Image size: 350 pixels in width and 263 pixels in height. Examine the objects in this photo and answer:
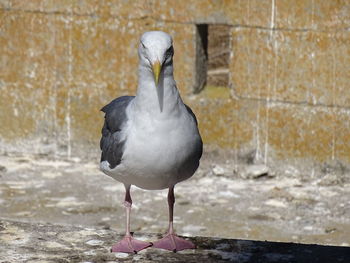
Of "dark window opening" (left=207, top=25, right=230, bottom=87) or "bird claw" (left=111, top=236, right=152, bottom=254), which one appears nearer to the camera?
"bird claw" (left=111, top=236, right=152, bottom=254)

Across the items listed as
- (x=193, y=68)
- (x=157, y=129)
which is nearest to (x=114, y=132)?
(x=157, y=129)

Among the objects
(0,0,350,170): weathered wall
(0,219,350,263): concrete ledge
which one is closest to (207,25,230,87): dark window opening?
(0,0,350,170): weathered wall

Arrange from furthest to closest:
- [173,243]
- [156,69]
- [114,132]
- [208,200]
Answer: [208,200] < [173,243] < [114,132] < [156,69]

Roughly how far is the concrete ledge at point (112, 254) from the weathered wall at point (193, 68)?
3146mm

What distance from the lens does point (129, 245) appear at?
15.6ft

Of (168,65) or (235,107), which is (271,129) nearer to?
(235,107)

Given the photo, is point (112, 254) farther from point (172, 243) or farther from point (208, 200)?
point (208, 200)

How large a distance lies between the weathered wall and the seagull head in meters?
3.58

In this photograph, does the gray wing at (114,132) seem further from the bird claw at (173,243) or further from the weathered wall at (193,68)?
the weathered wall at (193,68)

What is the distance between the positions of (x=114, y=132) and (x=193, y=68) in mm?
3541

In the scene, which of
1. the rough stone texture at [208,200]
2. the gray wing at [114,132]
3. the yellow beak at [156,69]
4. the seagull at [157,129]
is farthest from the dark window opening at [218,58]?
the yellow beak at [156,69]

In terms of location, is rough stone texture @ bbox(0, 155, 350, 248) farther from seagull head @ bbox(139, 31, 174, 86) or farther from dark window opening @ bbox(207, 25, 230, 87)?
seagull head @ bbox(139, 31, 174, 86)

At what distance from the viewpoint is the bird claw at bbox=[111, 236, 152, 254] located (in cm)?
473

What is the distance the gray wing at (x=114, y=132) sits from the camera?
15.1ft
